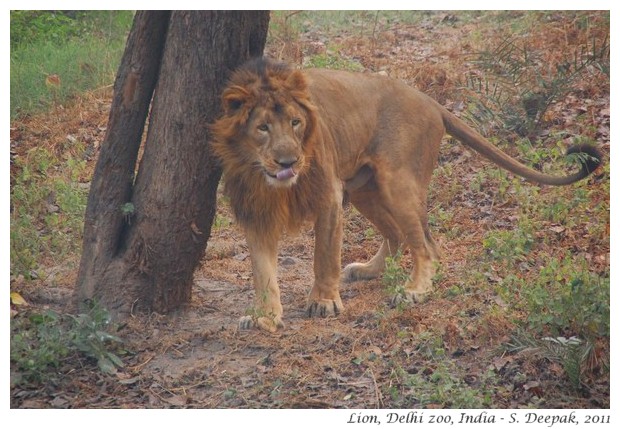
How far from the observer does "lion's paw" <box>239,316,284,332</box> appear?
5859mm

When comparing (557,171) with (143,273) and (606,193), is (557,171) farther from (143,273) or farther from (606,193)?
(143,273)

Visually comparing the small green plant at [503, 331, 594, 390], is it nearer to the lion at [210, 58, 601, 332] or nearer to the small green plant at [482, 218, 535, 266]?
the small green plant at [482, 218, 535, 266]

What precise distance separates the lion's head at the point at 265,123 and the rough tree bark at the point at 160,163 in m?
0.12

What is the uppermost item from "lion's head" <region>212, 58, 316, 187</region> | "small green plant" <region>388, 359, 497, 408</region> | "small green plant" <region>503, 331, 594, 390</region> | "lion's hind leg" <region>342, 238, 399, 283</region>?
"lion's head" <region>212, 58, 316, 187</region>

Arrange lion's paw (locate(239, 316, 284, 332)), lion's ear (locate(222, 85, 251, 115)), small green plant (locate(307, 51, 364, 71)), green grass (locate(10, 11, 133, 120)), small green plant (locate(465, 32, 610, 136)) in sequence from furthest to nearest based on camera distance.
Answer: small green plant (locate(307, 51, 364, 71)) → green grass (locate(10, 11, 133, 120)) → small green plant (locate(465, 32, 610, 136)) → lion's paw (locate(239, 316, 284, 332)) → lion's ear (locate(222, 85, 251, 115))

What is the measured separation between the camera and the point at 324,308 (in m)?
6.21

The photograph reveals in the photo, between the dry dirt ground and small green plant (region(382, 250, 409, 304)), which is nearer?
the dry dirt ground

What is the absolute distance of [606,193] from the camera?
24.6 feet

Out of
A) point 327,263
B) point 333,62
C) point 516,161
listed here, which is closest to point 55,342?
point 327,263

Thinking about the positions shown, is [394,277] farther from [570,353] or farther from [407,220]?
[570,353]

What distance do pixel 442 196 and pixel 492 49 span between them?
2441 millimetres

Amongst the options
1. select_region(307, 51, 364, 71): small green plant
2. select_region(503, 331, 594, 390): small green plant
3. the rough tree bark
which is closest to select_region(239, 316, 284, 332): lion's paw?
the rough tree bark

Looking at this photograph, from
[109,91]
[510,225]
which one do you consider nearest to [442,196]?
[510,225]

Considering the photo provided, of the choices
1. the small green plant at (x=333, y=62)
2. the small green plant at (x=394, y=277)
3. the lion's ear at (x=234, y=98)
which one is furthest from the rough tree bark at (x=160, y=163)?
the small green plant at (x=333, y=62)
